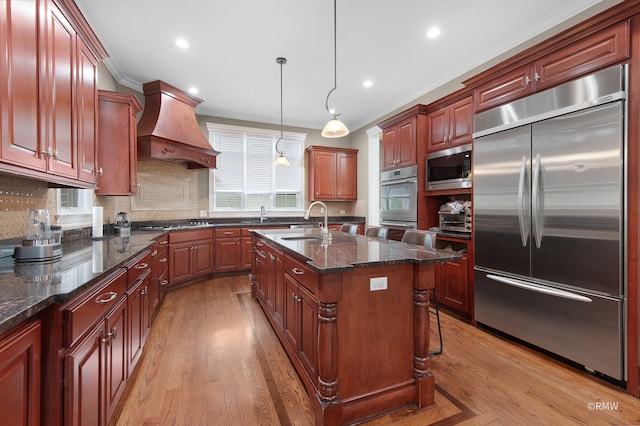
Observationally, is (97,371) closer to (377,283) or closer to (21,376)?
(21,376)

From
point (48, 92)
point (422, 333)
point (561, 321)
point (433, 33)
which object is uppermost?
point (433, 33)

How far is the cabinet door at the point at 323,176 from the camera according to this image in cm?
581

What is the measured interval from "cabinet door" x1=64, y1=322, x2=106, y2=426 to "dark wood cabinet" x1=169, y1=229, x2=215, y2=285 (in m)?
2.84

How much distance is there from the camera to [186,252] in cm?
423

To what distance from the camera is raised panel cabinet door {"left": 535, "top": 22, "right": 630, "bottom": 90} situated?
1937mm

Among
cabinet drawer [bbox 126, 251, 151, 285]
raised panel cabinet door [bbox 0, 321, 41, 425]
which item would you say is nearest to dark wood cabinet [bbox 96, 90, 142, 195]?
cabinet drawer [bbox 126, 251, 151, 285]

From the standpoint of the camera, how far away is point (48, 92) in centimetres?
163

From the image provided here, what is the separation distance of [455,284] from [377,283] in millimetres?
1963

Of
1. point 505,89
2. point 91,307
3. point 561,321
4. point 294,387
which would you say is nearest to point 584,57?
point 505,89

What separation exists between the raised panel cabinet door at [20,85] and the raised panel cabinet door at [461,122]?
11.9ft

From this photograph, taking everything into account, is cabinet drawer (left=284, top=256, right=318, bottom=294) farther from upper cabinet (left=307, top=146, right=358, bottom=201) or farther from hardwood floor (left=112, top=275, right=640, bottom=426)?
upper cabinet (left=307, top=146, right=358, bottom=201)

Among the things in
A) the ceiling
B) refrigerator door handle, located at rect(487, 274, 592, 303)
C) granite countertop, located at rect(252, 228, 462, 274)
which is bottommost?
refrigerator door handle, located at rect(487, 274, 592, 303)

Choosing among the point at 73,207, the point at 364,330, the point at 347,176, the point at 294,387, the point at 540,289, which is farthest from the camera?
the point at 347,176

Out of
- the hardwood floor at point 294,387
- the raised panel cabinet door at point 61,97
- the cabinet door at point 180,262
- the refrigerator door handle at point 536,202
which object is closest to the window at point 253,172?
the cabinet door at point 180,262
